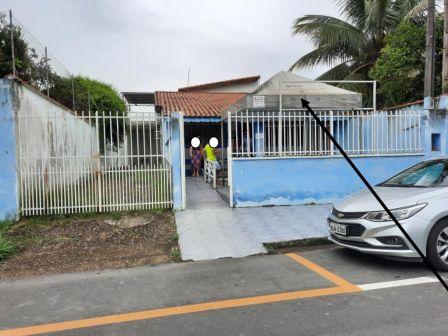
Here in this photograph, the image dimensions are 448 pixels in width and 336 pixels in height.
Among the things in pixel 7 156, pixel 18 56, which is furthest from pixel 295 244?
pixel 18 56

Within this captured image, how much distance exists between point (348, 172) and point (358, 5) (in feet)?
37.1

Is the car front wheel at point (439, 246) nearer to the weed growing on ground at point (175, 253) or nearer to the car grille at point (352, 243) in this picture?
the car grille at point (352, 243)

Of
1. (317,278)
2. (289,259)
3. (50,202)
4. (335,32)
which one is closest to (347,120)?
(289,259)

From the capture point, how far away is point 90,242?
7.31 meters

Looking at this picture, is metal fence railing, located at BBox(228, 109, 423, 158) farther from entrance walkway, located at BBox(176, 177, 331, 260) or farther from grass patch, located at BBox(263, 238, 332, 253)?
grass patch, located at BBox(263, 238, 332, 253)

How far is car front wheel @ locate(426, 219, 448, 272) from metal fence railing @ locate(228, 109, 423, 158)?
4.59m

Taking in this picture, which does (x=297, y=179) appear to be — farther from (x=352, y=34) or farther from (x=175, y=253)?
(x=352, y=34)

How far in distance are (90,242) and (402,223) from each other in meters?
5.12

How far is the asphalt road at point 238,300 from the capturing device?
3.74 metres

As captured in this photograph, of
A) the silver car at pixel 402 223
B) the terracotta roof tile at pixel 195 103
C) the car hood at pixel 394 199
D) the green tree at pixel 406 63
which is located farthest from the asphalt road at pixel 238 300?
the terracotta roof tile at pixel 195 103

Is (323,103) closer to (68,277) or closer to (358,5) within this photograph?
(68,277)

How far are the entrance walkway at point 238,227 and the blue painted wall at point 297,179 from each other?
283mm

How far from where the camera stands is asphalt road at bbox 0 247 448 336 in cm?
374

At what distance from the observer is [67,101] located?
14.4 metres
